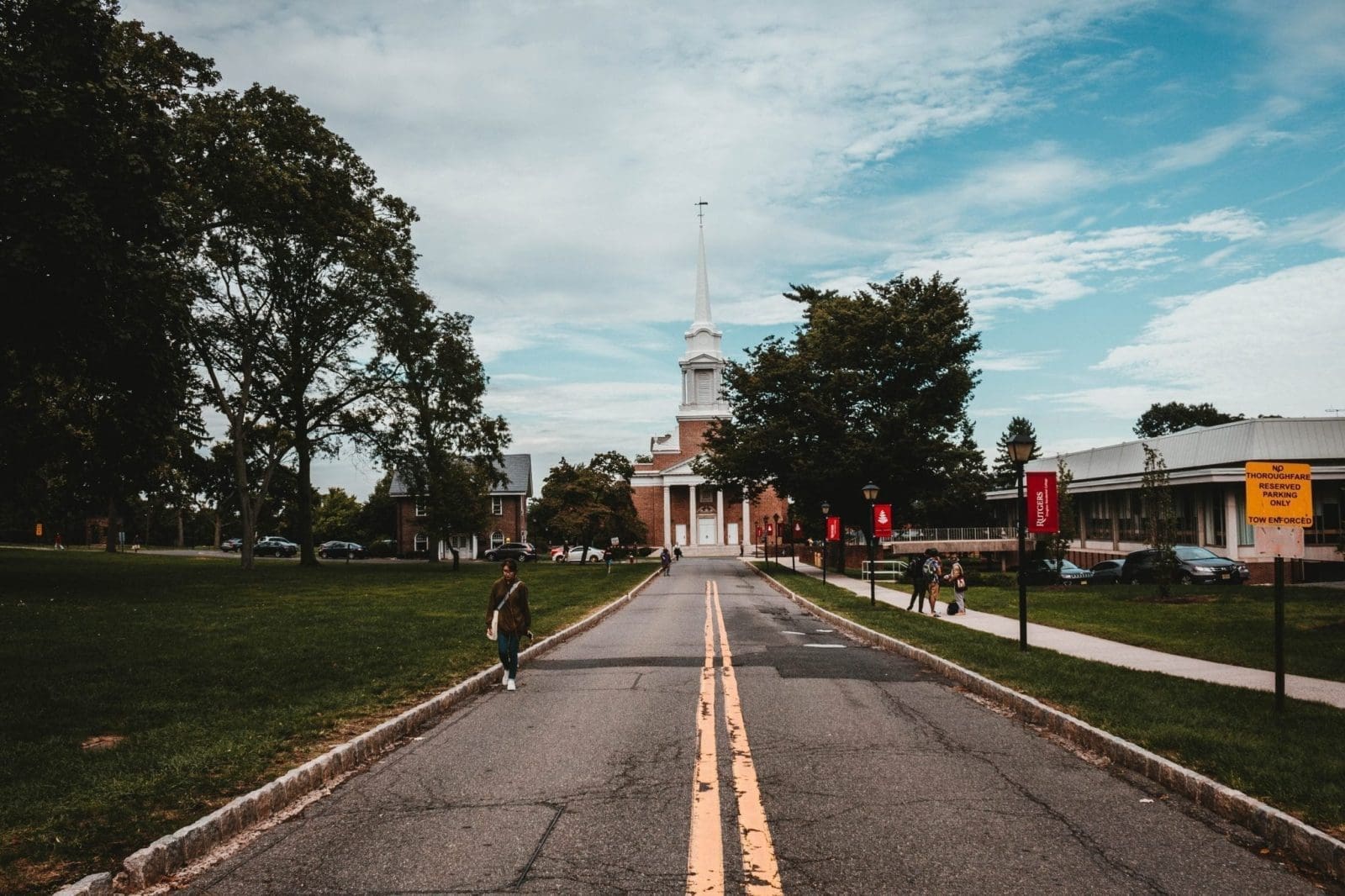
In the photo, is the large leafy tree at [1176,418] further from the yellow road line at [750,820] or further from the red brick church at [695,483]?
the yellow road line at [750,820]

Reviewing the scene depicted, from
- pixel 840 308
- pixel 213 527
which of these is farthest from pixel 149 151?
pixel 213 527

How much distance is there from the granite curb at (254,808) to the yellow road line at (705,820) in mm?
2917

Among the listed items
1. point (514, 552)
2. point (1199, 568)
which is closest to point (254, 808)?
point (1199, 568)

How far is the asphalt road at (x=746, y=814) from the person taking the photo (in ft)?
17.6

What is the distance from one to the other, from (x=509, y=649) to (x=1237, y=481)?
3489 centimetres

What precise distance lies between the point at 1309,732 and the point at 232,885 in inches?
348

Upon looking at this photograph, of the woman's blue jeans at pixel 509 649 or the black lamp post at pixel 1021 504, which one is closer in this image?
the woman's blue jeans at pixel 509 649

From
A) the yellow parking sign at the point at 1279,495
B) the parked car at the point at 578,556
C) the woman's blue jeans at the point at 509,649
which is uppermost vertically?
the yellow parking sign at the point at 1279,495

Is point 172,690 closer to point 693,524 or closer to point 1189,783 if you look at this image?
point 1189,783

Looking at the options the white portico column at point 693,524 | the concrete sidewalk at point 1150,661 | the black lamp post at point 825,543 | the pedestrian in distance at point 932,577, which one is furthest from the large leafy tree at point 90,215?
the white portico column at point 693,524

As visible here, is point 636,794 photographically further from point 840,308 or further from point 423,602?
point 840,308

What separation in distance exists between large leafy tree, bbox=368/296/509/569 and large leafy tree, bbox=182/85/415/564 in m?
1.51

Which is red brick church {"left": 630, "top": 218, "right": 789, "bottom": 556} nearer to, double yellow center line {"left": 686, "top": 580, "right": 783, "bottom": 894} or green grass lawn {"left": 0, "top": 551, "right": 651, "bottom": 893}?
green grass lawn {"left": 0, "top": 551, "right": 651, "bottom": 893}

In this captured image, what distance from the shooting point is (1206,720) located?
373 inches
